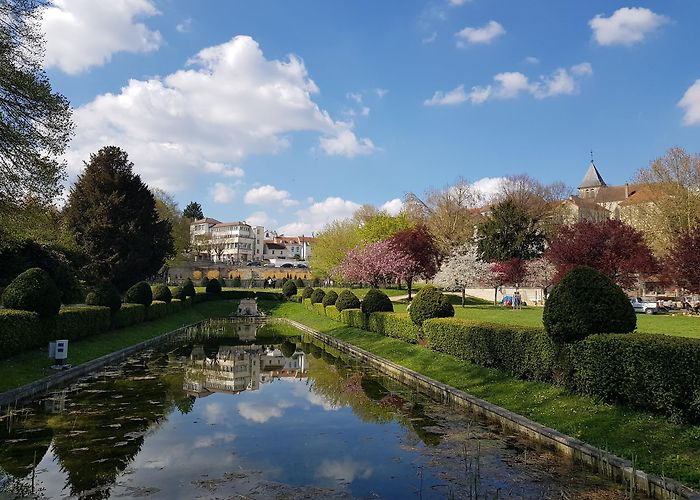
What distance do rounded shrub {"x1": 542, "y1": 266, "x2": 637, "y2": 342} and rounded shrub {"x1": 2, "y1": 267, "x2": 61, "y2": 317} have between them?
51.2 ft

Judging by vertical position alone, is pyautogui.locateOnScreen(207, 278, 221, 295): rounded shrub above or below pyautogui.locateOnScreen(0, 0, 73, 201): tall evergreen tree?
below

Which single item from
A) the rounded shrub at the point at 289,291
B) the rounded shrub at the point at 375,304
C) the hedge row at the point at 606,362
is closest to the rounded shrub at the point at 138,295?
the rounded shrub at the point at 375,304

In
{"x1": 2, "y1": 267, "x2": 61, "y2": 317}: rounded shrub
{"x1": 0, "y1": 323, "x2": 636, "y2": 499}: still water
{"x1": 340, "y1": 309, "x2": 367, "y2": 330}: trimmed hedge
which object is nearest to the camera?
{"x1": 0, "y1": 323, "x2": 636, "y2": 499}: still water

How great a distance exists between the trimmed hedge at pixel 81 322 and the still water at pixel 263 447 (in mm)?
5120

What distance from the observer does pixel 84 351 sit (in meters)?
18.7

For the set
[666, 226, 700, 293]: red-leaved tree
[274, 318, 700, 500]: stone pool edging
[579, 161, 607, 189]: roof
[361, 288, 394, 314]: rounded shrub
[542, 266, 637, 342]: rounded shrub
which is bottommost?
[274, 318, 700, 500]: stone pool edging

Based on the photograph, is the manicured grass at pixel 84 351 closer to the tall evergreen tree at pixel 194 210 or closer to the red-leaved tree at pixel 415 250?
the red-leaved tree at pixel 415 250

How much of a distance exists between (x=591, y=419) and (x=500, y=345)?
4635 millimetres

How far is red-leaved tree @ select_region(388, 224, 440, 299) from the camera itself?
49.3 m

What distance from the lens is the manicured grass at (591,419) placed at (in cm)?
709

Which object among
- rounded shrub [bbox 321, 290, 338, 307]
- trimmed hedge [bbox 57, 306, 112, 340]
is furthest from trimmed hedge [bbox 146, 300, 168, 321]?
rounded shrub [bbox 321, 290, 338, 307]

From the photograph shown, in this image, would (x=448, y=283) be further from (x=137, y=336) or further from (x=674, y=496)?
(x=674, y=496)

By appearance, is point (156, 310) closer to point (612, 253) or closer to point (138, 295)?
point (138, 295)

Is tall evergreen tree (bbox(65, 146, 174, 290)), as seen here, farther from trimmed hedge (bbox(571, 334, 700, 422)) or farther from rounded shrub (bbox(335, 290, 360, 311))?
trimmed hedge (bbox(571, 334, 700, 422))
